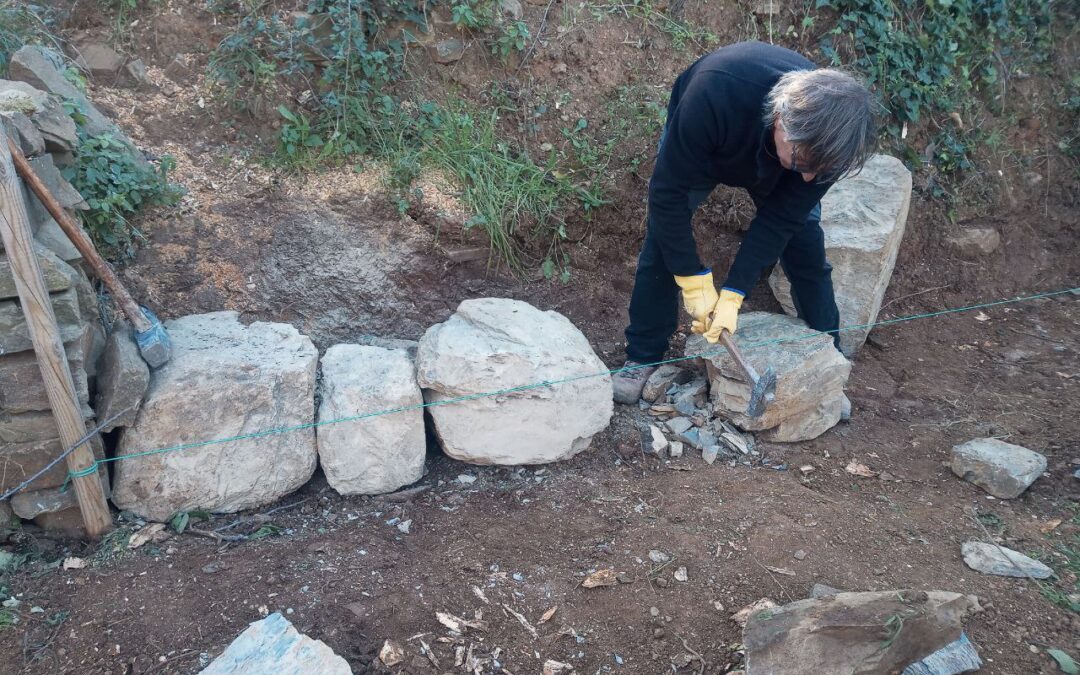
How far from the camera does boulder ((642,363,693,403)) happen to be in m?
3.69

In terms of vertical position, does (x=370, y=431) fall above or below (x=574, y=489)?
above

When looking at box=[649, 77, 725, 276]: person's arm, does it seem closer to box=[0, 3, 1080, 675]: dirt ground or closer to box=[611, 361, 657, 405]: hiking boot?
box=[611, 361, 657, 405]: hiking boot

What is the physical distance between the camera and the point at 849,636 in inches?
88.5

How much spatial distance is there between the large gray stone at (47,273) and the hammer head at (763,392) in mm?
2545

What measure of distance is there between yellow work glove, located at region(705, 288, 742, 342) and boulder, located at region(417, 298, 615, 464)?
49 centimetres

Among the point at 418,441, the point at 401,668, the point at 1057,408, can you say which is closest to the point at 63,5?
the point at 418,441

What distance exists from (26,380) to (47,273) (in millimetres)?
362

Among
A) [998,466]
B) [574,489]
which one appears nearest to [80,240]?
[574,489]

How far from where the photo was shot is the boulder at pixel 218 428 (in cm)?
276

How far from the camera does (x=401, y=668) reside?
2.31 m

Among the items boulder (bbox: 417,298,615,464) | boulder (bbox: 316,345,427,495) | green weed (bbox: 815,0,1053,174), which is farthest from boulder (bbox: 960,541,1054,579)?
green weed (bbox: 815,0,1053,174)

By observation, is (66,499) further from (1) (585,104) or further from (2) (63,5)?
(1) (585,104)

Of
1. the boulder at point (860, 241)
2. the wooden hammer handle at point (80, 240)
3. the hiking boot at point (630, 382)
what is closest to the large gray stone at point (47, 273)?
the wooden hammer handle at point (80, 240)

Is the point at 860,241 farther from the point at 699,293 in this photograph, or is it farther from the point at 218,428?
the point at 218,428
